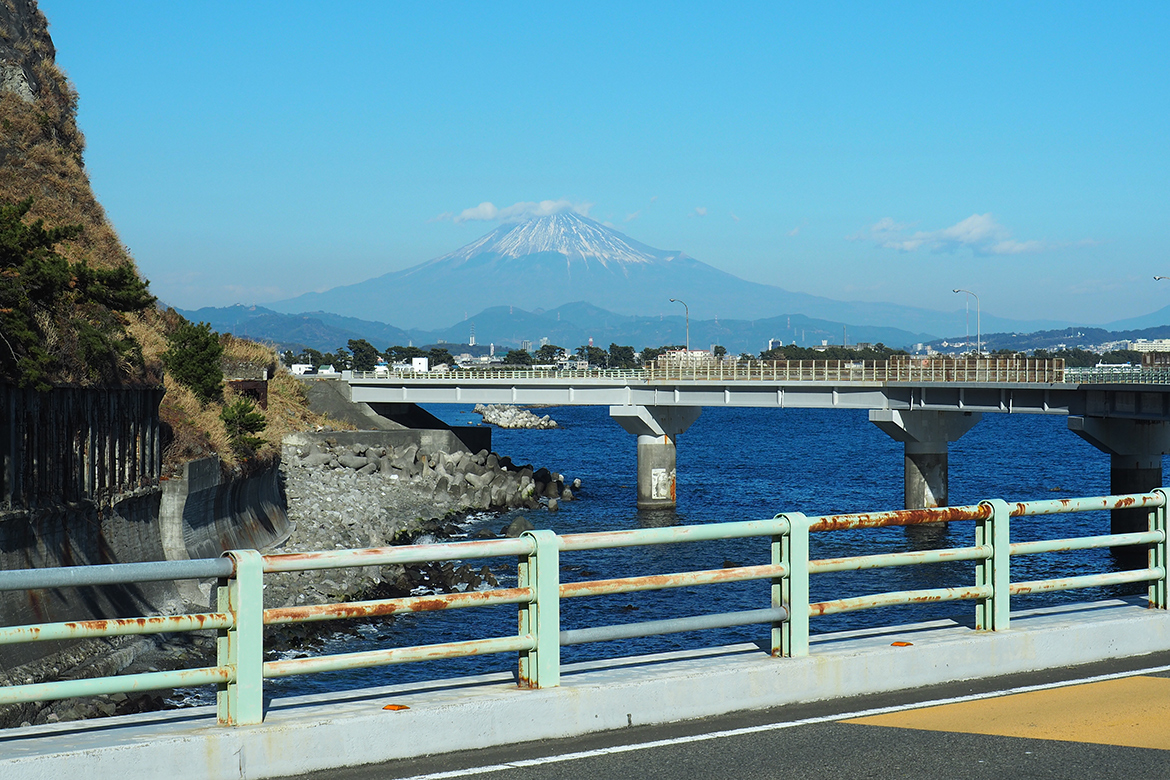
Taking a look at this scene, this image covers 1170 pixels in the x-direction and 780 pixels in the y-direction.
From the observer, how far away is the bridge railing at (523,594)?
615 cm

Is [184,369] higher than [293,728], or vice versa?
[184,369]

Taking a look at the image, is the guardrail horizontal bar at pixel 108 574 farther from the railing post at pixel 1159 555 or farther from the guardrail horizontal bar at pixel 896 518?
the railing post at pixel 1159 555

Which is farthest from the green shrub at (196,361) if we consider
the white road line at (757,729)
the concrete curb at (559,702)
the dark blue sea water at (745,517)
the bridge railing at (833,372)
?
the white road line at (757,729)

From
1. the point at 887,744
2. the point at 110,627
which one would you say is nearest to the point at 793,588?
the point at 887,744

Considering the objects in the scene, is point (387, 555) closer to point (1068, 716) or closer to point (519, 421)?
point (1068, 716)

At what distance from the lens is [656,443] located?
62938 mm

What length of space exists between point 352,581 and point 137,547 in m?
7.02

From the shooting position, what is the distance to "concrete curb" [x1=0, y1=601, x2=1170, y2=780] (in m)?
6.21

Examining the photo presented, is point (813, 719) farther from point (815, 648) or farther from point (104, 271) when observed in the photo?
point (104, 271)

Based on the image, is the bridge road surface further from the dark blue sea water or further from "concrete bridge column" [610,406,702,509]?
"concrete bridge column" [610,406,702,509]

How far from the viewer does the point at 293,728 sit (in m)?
6.51

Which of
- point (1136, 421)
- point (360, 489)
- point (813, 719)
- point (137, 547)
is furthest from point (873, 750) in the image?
point (360, 489)

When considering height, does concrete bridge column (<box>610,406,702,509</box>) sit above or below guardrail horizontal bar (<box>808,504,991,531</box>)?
below

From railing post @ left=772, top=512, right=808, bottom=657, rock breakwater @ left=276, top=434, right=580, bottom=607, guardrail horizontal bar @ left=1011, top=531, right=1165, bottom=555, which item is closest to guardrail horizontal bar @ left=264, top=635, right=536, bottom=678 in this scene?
railing post @ left=772, top=512, right=808, bottom=657
